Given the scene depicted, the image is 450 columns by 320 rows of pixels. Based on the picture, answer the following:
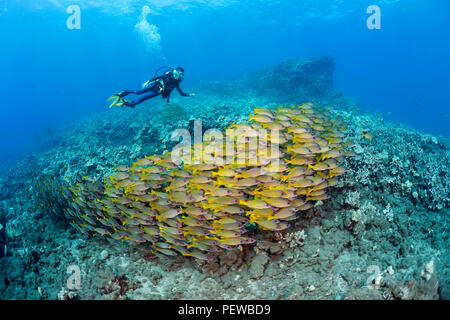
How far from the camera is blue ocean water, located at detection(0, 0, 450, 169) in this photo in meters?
47.8

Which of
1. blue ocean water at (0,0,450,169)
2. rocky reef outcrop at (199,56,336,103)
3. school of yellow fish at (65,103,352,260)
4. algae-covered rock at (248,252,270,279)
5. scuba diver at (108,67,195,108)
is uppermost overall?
blue ocean water at (0,0,450,169)

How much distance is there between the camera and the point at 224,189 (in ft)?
11.4

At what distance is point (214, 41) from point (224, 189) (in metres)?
108

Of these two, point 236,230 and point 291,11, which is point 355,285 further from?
point 291,11

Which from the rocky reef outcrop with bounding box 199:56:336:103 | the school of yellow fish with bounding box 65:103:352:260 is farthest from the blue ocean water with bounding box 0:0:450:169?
the school of yellow fish with bounding box 65:103:352:260

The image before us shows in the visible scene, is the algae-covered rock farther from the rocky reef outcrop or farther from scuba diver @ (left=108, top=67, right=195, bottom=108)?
the rocky reef outcrop

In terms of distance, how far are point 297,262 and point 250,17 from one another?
67.5 m

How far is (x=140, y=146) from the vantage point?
34.3 feet

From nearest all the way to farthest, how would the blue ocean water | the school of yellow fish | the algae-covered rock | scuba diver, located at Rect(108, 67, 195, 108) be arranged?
the school of yellow fish < the algae-covered rock < scuba diver, located at Rect(108, 67, 195, 108) < the blue ocean water

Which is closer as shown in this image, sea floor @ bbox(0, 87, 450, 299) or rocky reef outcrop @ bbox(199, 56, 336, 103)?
sea floor @ bbox(0, 87, 450, 299)

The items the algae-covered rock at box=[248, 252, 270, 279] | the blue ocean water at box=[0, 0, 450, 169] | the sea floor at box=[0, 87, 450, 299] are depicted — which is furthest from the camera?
the blue ocean water at box=[0, 0, 450, 169]

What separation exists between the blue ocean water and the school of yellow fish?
32.5 m

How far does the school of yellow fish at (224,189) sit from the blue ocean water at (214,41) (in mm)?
32540
